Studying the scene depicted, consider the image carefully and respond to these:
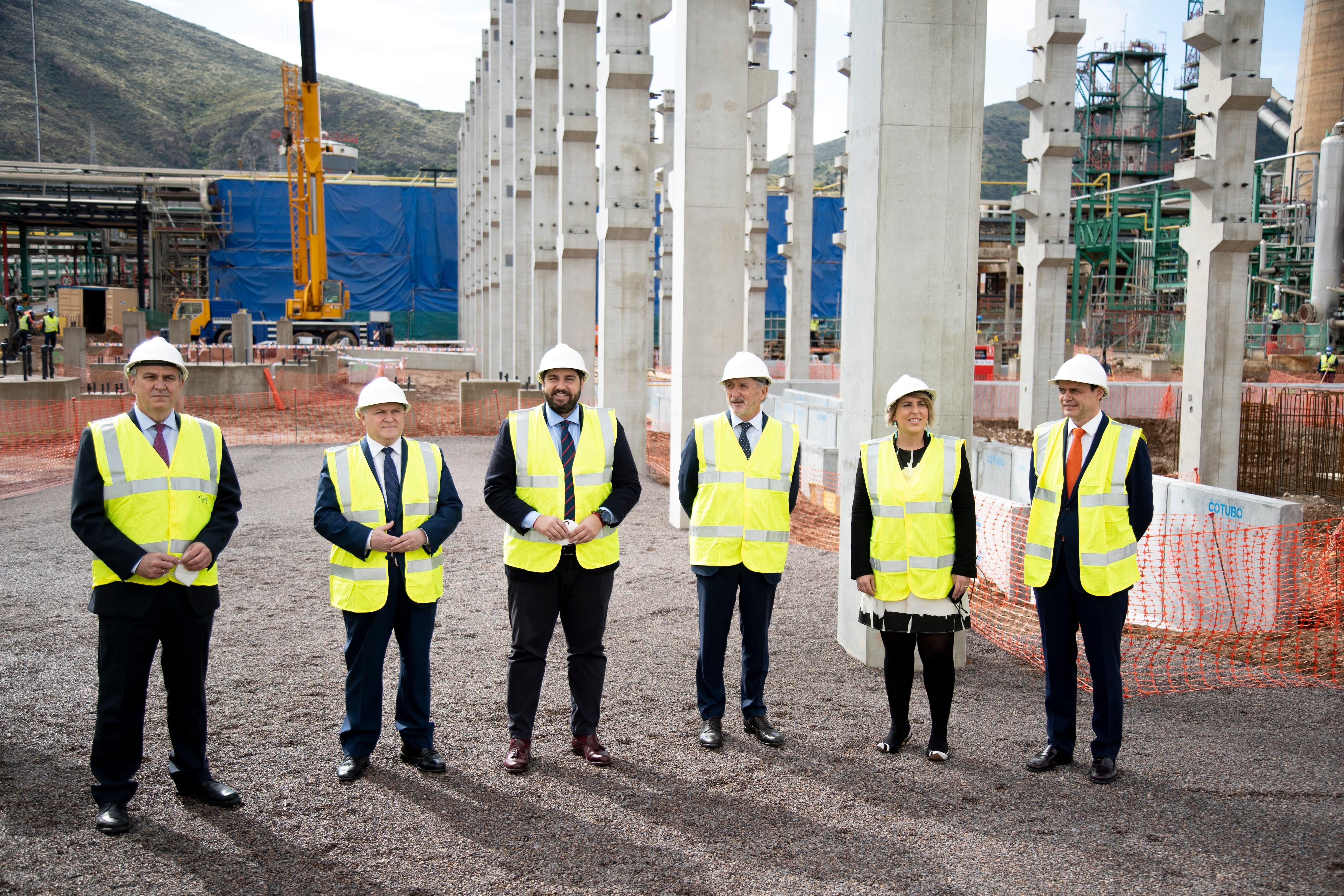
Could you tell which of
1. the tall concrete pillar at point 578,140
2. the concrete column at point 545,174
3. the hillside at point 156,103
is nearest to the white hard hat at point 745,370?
the tall concrete pillar at point 578,140

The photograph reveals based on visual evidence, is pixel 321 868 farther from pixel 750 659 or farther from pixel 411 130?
pixel 411 130

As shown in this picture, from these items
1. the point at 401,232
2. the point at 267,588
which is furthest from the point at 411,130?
the point at 267,588

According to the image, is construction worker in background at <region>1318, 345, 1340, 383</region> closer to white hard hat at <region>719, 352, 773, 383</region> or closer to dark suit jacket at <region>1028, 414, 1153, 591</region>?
dark suit jacket at <region>1028, 414, 1153, 591</region>

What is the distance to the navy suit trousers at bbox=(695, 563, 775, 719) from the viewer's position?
5641 millimetres

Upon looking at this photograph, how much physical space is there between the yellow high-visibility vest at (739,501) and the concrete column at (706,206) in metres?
6.62

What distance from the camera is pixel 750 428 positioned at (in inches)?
227

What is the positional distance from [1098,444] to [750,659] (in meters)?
2.16

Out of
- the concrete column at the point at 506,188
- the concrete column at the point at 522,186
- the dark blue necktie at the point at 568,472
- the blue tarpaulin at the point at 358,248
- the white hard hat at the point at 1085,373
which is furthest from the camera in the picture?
the blue tarpaulin at the point at 358,248

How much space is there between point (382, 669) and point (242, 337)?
30.9 m

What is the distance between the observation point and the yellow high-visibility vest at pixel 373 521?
5012mm

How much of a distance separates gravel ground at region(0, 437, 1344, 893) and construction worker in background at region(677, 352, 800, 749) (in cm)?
29

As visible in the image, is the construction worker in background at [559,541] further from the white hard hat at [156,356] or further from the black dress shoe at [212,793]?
the white hard hat at [156,356]

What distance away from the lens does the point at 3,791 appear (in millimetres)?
4828

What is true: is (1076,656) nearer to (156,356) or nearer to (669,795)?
(669,795)
